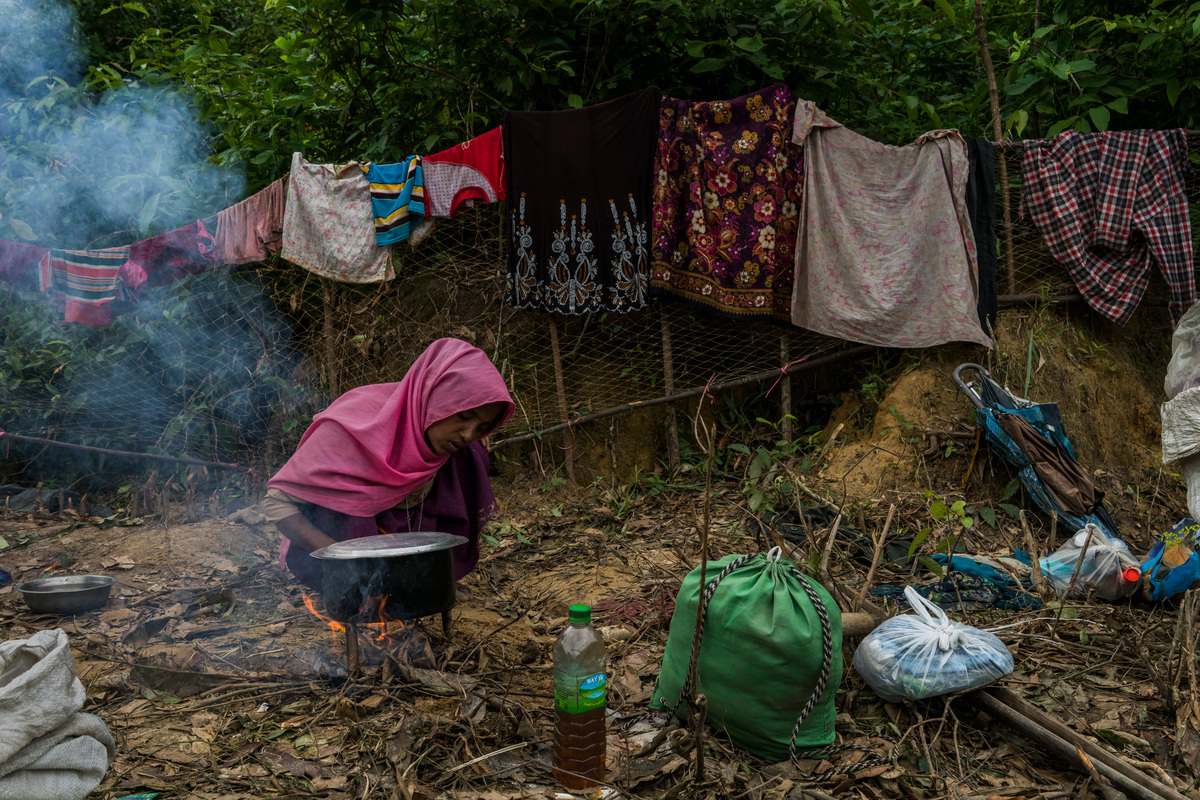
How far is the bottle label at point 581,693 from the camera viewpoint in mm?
2100

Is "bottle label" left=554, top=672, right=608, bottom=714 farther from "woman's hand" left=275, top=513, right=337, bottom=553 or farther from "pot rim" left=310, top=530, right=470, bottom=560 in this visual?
"woman's hand" left=275, top=513, right=337, bottom=553

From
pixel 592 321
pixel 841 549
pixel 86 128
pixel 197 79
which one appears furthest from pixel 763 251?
pixel 86 128

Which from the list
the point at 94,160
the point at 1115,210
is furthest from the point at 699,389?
the point at 94,160

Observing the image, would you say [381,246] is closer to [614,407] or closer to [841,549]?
[614,407]

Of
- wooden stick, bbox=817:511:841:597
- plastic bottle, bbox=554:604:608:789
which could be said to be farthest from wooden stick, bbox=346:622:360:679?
wooden stick, bbox=817:511:841:597

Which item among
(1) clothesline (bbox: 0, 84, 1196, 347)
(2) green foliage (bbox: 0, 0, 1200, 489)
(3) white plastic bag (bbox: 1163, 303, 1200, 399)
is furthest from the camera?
(2) green foliage (bbox: 0, 0, 1200, 489)

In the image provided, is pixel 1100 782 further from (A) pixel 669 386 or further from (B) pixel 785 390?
(A) pixel 669 386

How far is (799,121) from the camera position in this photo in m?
4.62

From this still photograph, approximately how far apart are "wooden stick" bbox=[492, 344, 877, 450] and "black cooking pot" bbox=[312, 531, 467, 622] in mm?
2796

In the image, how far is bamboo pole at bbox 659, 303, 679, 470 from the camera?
5.42 m

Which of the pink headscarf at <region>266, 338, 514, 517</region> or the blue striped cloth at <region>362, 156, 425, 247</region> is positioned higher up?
the blue striped cloth at <region>362, 156, 425, 247</region>

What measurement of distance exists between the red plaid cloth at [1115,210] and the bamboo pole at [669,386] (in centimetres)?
242

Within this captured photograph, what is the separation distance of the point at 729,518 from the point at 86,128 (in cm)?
635

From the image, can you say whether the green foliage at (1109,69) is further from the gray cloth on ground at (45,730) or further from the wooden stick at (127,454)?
the wooden stick at (127,454)
